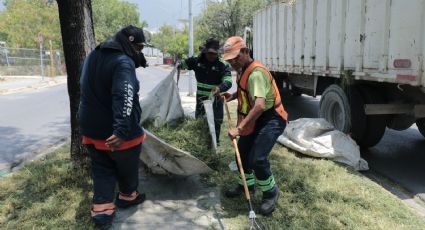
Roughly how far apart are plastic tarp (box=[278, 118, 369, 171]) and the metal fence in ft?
81.2

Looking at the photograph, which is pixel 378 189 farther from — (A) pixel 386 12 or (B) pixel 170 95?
(B) pixel 170 95

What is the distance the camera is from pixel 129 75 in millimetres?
3320

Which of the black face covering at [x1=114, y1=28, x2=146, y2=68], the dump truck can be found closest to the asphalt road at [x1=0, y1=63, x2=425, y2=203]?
the dump truck

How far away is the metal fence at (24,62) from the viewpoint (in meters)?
28.1

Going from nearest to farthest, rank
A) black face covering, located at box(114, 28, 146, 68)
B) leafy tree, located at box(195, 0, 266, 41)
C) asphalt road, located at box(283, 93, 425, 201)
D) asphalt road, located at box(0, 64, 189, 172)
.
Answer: black face covering, located at box(114, 28, 146, 68)
asphalt road, located at box(283, 93, 425, 201)
asphalt road, located at box(0, 64, 189, 172)
leafy tree, located at box(195, 0, 266, 41)

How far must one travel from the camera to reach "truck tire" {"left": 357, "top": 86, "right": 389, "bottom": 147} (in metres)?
5.87

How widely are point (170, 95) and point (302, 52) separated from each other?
3.44 metres

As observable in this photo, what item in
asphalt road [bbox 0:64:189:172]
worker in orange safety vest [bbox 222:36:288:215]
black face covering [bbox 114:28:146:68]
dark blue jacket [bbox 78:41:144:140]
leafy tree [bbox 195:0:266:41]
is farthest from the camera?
leafy tree [bbox 195:0:266:41]

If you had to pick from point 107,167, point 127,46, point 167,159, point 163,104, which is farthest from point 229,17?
point 107,167

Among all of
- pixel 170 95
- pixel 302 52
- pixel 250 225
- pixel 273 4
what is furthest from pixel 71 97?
pixel 273 4

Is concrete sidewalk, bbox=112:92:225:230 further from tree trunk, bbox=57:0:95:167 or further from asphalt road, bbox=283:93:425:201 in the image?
asphalt road, bbox=283:93:425:201

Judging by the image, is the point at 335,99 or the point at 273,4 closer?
the point at 335,99

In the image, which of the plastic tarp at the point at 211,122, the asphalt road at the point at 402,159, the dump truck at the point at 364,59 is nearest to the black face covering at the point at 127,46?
the plastic tarp at the point at 211,122

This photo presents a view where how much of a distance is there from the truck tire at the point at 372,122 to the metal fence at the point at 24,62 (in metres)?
25.4
